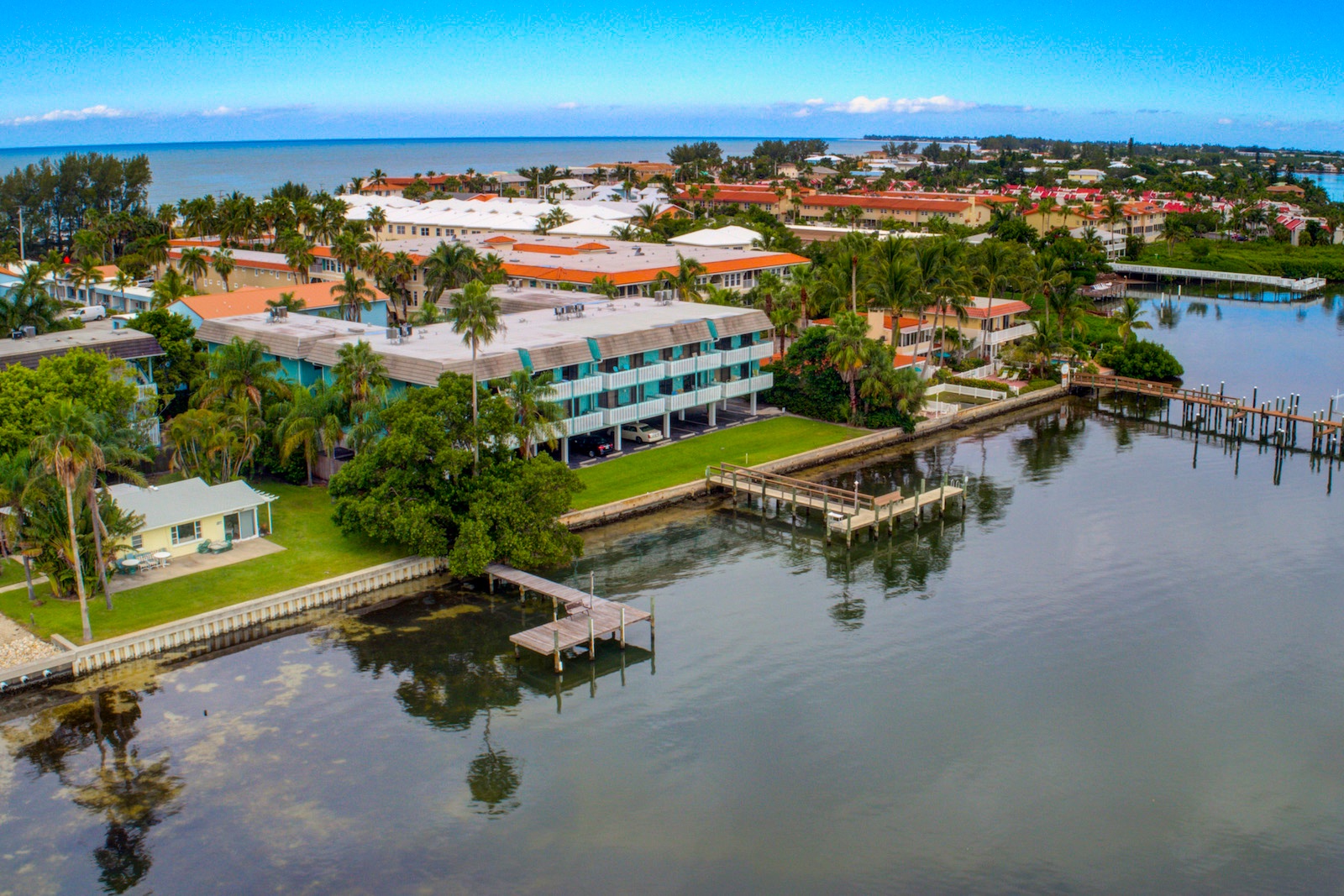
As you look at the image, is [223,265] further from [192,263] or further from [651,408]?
[651,408]

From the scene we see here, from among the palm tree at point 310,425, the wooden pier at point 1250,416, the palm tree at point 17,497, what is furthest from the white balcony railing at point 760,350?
the palm tree at point 17,497

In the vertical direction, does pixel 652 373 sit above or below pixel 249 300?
below

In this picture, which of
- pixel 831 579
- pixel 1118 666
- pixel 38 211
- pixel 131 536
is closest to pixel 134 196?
pixel 38 211

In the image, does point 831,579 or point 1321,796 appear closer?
point 1321,796

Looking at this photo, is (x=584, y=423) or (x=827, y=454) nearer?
(x=584, y=423)

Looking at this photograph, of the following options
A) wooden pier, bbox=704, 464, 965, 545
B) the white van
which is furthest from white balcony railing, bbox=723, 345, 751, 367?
the white van

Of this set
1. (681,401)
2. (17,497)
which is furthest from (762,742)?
(681,401)

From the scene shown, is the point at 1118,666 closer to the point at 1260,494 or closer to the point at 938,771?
the point at 938,771
